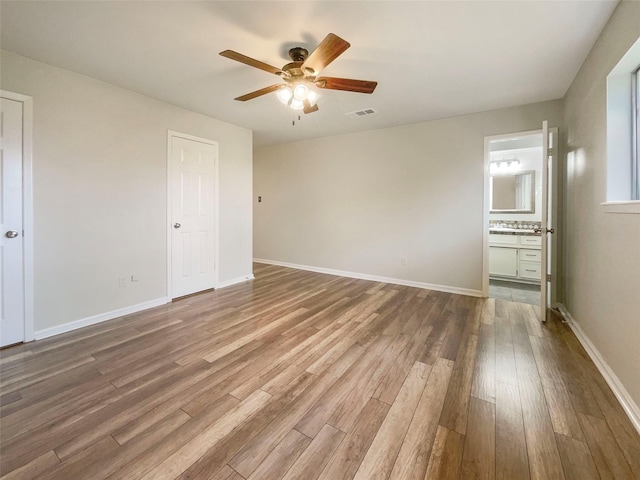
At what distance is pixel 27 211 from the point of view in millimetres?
2465

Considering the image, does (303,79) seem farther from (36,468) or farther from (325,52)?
(36,468)

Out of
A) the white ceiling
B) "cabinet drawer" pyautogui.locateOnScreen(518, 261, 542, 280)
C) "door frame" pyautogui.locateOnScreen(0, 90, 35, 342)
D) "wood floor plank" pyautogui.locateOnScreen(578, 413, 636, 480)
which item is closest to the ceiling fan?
the white ceiling

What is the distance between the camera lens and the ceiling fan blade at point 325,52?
5.69ft

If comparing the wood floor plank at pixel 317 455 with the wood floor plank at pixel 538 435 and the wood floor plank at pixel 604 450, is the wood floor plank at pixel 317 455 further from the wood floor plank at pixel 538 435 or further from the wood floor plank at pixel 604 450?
the wood floor plank at pixel 604 450

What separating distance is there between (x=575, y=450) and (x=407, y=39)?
2.87m

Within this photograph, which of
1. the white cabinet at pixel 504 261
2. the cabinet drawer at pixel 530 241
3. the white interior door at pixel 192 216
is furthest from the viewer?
the white cabinet at pixel 504 261

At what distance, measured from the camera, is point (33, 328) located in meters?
2.52

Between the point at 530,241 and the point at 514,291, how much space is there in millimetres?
1000

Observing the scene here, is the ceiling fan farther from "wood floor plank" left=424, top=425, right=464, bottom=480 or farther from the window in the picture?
"wood floor plank" left=424, top=425, right=464, bottom=480

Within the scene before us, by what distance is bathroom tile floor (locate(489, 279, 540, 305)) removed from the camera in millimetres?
3740

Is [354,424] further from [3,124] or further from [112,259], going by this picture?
[3,124]

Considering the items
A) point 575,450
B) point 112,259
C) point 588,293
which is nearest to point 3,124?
point 112,259

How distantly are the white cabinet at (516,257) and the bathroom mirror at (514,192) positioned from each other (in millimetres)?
774

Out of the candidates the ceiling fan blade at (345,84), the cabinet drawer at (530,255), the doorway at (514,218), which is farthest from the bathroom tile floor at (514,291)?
the ceiling fan blade at (345,84)
